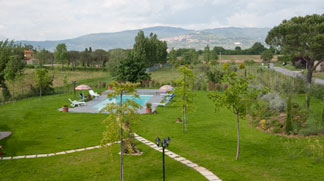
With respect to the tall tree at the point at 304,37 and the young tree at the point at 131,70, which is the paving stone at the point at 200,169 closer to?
the young tree at the point at 131,70

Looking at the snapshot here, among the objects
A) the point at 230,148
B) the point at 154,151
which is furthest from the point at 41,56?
the point at 230,148

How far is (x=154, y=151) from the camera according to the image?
42.6 ft

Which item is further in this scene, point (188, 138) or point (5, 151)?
point (188, 138)

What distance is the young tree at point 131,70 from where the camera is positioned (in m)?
36.3

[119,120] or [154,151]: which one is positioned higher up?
[119,120]

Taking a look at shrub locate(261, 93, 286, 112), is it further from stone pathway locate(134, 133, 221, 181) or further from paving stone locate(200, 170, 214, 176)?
paving stone locate(200, 170, 214, 176)

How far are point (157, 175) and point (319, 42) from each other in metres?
28.7

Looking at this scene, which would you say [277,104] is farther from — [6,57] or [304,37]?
[6,57]

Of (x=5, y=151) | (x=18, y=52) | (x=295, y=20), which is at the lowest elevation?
(x=5, y=151)

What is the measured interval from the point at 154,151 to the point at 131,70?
24.1 m

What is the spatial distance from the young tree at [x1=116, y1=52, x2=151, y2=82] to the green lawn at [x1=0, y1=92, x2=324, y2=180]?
52.1 ft

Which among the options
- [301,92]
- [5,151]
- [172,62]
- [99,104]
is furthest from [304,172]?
[172,62]

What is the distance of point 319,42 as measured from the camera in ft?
103

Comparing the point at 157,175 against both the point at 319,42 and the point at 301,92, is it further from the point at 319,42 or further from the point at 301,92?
the point at 319,42
